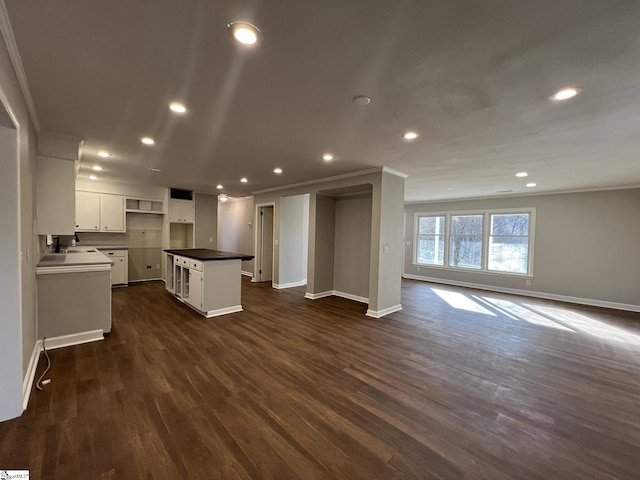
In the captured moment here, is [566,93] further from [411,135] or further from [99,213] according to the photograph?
[99,213]

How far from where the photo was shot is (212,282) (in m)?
4.37

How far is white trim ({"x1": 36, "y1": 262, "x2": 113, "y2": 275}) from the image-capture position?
3.05 metres

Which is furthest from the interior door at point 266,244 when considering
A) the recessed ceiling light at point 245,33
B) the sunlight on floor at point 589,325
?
the sunlight on floor at point 589,325

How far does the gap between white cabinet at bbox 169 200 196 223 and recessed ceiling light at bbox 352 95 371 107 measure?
21.2ft

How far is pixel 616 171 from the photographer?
4336mm

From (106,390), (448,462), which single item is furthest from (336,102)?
(106,390)

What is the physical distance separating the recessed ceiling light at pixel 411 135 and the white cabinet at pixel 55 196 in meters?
4.15

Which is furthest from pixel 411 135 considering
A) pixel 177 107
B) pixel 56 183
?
pixel 56 183

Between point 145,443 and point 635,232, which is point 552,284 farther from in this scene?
point 145,443

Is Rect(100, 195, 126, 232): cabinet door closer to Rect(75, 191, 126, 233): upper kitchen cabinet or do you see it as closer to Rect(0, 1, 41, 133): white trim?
Rect(75, 191, 126, 233): upper kitchen cabinet

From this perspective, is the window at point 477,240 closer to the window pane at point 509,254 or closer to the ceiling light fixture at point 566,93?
the window pane at point 509,254

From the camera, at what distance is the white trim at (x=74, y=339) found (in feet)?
10.2

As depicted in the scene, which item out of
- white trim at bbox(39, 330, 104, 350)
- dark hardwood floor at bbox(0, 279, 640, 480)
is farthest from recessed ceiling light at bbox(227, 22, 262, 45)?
white trim at bbox(39, 330, 104, 350)

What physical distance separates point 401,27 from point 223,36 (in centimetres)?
97
